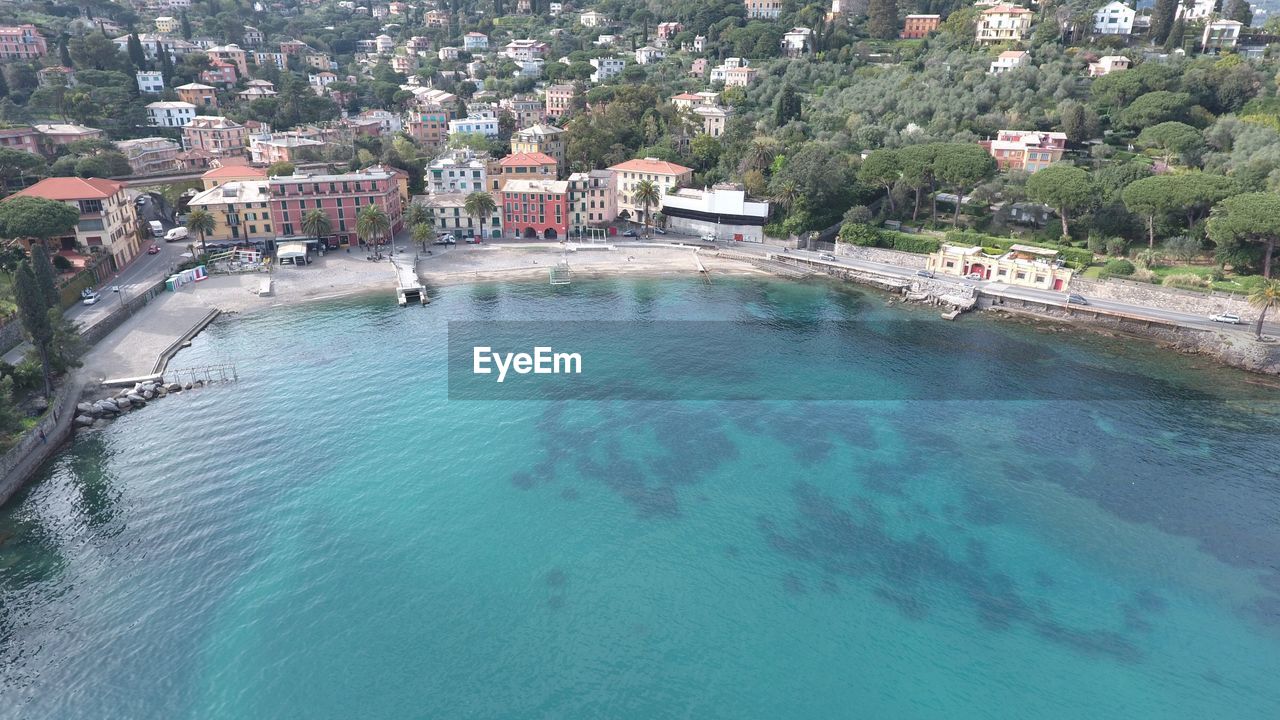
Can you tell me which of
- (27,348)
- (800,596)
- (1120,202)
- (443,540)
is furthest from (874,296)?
(27,348)

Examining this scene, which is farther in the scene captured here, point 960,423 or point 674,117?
point 674,117

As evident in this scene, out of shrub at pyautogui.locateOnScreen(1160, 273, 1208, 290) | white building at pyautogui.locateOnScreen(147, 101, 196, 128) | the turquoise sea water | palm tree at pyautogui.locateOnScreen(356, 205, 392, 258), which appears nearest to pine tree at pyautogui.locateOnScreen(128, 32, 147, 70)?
white building at pyautogui.locateOnScreen(147, 101, 196, 128)

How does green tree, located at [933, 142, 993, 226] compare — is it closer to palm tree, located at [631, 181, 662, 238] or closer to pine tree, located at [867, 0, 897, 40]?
palm tree, located at [631, 181, 662, 238]

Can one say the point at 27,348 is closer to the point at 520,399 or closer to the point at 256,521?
the point at 256,521

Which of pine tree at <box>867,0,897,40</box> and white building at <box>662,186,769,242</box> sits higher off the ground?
pine tree at <box>867,0,897,40</box>

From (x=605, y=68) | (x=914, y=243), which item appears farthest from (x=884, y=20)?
(x=914, y=243)

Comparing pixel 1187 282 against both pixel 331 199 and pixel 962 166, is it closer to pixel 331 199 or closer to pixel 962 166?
pixel 962 166

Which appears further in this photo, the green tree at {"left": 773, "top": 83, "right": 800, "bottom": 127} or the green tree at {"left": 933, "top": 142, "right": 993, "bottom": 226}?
the green tree at {"left": 773, "top": 83, "right": 800, "bottom": 127}
